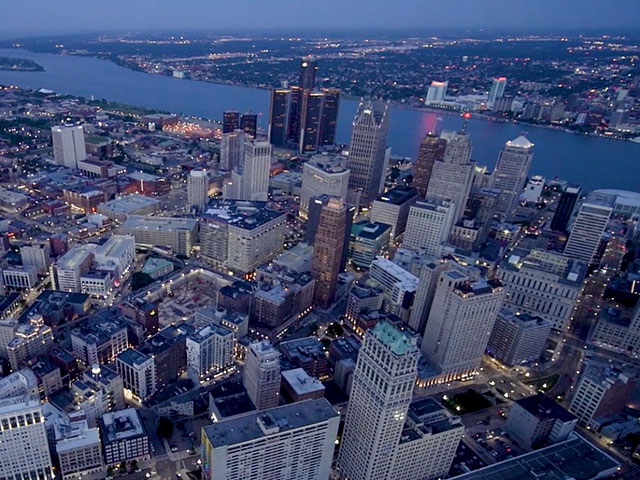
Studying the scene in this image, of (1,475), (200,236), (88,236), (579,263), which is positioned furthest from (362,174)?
(1,475)

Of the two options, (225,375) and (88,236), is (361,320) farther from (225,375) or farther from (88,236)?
(88,236)

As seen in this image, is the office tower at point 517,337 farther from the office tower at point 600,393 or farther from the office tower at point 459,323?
the office tower at point 600,393

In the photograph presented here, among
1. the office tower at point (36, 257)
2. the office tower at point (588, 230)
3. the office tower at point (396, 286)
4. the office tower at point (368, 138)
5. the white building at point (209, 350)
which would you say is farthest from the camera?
the office tower at point (368, 138)

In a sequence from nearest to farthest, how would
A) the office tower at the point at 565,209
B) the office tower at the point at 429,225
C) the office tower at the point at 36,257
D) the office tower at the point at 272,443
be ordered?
the office tower at the point at 272,443 < the office tower at the point at 36,257 < the office tower at the point at 429,225 < the office tower at the point at 565,209

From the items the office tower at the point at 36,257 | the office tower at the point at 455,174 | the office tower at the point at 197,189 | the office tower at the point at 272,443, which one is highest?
the office tower at the point at 455,174

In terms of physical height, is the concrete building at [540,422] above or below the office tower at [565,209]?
below

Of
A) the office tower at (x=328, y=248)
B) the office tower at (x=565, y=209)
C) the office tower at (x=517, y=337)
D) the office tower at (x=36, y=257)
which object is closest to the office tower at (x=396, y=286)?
the office tower at (x=328, y=248)
